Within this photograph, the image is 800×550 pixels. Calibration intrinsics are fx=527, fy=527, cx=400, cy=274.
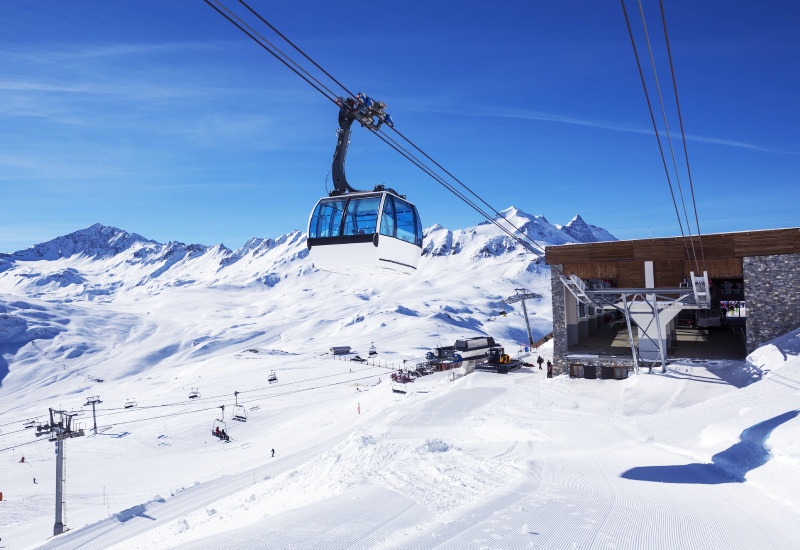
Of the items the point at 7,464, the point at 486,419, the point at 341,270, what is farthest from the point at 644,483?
the point at 7,464

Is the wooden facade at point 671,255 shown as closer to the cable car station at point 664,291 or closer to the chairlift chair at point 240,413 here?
the cable car station at point 664,291

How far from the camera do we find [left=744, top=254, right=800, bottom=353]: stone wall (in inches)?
956

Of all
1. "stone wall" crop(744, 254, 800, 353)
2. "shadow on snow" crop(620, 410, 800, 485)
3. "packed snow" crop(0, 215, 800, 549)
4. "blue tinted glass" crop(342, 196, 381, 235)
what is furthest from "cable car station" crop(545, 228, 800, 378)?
"blue tinted glass" crop(342, 196, 381, 235)

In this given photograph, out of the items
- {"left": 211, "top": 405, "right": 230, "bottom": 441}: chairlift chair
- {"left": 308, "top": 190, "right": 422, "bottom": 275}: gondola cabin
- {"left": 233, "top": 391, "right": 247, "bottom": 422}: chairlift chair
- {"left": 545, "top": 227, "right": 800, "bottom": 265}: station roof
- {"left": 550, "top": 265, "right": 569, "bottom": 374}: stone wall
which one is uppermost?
{"left": 545, "top": 227, "right": 800, "bottom": 265}: station roof

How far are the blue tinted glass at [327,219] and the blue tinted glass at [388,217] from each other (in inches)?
38.6

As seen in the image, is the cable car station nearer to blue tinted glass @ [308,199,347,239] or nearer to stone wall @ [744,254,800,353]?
stone wall @ [744,254,800,353]

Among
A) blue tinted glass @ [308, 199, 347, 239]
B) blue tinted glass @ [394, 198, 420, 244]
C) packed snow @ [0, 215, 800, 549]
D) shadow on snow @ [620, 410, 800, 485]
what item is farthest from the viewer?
blue tinted glass @ [394, 198, 420, 244]

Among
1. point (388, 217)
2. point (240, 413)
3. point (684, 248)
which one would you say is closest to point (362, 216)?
point (388, 217)

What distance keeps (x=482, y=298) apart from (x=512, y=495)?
167727mm

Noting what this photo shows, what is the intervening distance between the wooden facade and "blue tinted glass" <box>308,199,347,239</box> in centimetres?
1848

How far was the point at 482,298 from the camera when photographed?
573 feet

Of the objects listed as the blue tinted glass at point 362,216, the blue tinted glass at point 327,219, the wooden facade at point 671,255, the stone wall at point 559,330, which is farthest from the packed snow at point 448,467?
the blue tinted glass at point 327,219

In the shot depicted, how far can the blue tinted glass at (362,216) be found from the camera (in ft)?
39.0

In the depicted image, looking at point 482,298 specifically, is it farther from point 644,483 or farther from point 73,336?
point 644,483
